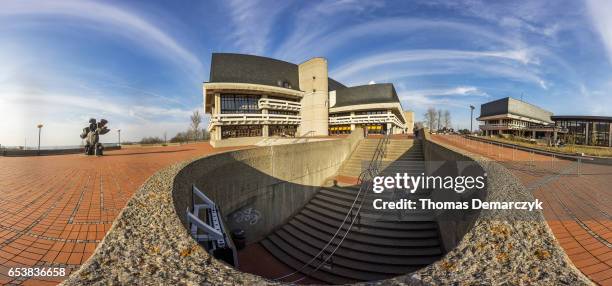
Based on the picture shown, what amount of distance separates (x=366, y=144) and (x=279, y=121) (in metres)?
16.6

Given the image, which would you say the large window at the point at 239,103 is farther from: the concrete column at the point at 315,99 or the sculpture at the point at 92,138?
the sculpture at the point at 92,138

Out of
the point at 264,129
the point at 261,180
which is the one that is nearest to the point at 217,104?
the point at 264,129

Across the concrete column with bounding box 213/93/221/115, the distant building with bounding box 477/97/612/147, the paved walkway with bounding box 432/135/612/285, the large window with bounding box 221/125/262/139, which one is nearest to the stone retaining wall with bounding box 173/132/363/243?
the paved walkway with bounding box 432/135/612/285

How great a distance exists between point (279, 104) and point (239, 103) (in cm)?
599

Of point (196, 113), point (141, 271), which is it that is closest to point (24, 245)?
point (141, 271)

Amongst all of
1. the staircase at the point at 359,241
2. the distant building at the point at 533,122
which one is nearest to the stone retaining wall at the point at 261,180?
the staircase at the point at 359,241

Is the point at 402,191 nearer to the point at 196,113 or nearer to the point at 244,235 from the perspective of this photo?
the point at 244,235

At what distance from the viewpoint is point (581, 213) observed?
3.92 meters

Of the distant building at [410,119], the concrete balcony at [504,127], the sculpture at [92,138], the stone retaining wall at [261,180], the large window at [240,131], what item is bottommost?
the stone retaining wall at [261,180]

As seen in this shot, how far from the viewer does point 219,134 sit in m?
28.5

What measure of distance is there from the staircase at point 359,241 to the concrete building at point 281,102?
15.9m

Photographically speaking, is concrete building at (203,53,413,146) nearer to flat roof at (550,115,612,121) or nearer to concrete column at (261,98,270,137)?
concrete column at (261,98,270,137)

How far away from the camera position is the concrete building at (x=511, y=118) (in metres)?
58.5

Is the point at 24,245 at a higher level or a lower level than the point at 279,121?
lower
